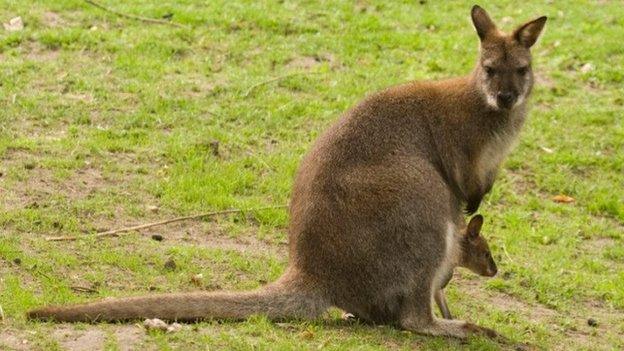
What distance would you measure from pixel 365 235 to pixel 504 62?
162 centimetres

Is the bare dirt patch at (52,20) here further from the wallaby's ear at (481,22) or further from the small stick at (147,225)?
the wallaby's ear at (481,22)

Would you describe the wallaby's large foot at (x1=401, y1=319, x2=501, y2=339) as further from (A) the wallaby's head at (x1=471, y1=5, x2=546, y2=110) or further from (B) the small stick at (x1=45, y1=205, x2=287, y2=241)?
(B) the small stick at (x1=45, y1=205, x2=287, y2=241)

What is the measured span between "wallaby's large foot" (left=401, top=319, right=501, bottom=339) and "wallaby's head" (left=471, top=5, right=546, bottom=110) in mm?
1367

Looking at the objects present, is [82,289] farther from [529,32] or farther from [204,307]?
[529,32]

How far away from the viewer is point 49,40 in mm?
11875

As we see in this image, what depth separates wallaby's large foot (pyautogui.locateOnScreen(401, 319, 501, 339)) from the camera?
6.99 metres

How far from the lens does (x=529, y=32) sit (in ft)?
25.8

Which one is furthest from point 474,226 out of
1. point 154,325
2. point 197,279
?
point 154,325

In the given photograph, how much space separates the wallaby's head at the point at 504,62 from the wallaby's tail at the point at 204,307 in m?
1.74

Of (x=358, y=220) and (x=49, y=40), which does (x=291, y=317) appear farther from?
(x=49, y=40)

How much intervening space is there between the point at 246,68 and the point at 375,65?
1248 millimetres

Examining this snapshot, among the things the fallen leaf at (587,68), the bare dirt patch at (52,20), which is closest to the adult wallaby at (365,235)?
the fallen leaf at (587,68)

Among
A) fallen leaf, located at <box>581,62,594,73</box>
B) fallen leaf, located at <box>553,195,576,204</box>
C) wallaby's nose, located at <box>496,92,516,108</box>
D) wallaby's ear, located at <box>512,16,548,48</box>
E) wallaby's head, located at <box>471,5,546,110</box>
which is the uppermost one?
wallaby's ear, located at <box>512,16,548,48</box>

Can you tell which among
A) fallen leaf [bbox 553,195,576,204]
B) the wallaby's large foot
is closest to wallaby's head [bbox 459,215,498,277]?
the wallaby's large foot
